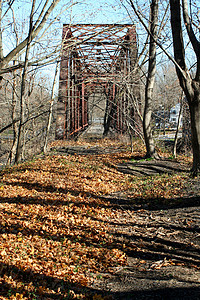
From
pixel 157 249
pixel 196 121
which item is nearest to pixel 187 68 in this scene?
pixel 196 121

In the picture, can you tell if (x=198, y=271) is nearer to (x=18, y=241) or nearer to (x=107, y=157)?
(x=18, y=241)

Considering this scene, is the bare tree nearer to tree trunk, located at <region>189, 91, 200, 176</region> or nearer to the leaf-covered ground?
tree trunk, located at <region>189, 91, 200, 176</region>

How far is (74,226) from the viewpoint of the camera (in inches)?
214

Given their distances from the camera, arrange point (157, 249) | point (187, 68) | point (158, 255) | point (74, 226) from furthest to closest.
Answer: point (187, 68)
point (74, 226)
point (157, 249)
point (158, 255)

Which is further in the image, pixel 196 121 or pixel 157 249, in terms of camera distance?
pixel 196 121

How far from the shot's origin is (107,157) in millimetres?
11289

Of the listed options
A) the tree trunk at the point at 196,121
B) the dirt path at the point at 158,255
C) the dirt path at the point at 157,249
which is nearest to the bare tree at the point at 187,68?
the tree trunk at the point at 196,121

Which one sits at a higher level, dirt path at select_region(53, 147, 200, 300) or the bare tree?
the bare tree

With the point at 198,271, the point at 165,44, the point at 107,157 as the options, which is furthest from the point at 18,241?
the point at 165,44

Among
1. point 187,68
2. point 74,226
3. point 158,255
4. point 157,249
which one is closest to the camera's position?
point 158,255

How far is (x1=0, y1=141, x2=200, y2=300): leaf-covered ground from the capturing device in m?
3.65

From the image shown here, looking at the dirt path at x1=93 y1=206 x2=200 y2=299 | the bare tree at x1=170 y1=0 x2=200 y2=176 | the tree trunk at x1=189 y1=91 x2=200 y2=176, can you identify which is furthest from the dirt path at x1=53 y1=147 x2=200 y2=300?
the bare tree at x1=170 y1=0 x2=200 y2=176

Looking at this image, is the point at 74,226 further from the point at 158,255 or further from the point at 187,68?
the point at 187,68

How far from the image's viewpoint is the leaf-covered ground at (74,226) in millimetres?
3646
